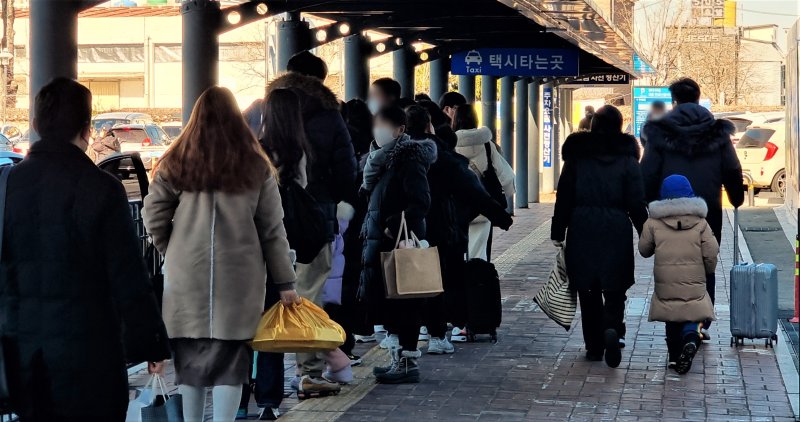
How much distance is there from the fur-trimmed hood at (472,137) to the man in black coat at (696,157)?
1.29m

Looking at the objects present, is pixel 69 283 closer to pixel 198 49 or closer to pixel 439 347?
pixel 439 347

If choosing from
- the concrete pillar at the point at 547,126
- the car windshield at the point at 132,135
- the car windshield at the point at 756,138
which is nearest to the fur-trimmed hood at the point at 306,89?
the concrete pillar at the point at 547,126

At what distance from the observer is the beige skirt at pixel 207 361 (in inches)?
224

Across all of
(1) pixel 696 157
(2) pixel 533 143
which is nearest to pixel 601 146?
(1) pixel 696 157

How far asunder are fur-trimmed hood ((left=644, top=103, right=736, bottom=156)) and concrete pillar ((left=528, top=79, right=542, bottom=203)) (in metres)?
17.5

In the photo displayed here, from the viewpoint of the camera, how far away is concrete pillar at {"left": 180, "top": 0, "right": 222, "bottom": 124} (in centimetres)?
991

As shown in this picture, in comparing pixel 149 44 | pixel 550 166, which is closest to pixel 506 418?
pixel 550 166

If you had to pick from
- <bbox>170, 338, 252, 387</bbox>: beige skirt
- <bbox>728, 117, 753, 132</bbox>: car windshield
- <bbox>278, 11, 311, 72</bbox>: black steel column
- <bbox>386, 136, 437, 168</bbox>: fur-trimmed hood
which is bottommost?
<bbox>170, 338, 252, 387</bbox>: beige skirt

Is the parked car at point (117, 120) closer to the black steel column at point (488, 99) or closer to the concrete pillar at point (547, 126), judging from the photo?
the concrete pillar at point (547, 126)

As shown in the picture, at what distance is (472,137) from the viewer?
1036 cm

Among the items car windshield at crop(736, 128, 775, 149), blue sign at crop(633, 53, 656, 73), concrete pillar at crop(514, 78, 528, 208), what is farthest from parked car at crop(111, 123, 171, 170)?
car windshield at crop(736, 128, 775, 149)

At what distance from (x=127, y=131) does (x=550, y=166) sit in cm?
1268

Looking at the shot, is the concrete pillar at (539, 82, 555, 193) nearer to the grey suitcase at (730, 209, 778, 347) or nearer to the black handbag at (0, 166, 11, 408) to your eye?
the grey suitcase at (730, 209, 778, 347)

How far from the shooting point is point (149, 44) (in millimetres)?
67750
